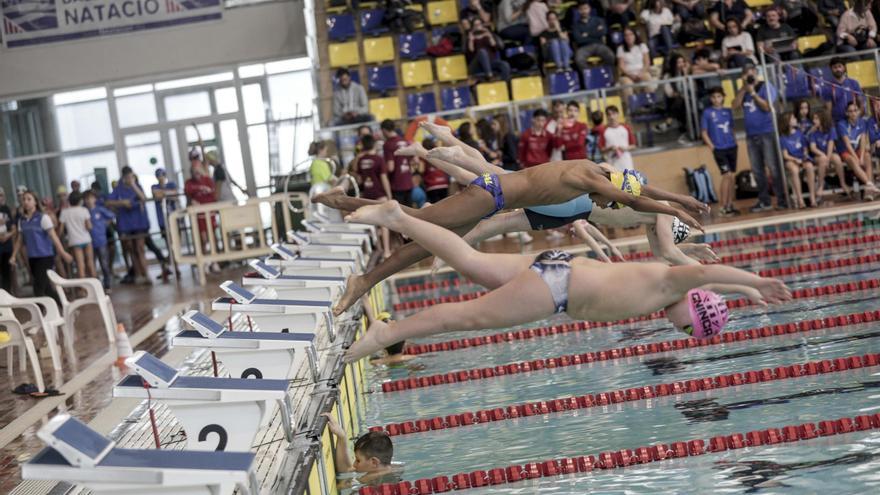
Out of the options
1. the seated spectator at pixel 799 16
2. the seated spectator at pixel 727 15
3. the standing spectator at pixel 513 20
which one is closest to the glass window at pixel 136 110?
the standing spectator at pixel 513 20

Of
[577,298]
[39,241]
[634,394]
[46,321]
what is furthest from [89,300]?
[577,298]

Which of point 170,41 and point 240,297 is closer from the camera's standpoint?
point 240,297

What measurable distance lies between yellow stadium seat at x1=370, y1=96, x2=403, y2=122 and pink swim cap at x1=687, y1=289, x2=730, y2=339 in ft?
43.2

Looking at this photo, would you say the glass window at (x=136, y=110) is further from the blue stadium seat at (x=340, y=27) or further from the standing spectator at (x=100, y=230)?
the standing spectator at (x=100, y=230)

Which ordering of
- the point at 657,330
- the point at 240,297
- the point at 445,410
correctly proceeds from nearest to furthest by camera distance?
the point at 240,297 < the point at 445,410 < the point at 657,330

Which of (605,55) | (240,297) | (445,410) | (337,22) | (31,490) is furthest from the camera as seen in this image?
(337,22)

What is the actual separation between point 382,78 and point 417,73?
1.91 ft

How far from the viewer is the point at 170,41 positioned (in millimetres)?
21031

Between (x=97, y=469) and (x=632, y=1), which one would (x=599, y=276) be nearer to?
(x=97, y=469)

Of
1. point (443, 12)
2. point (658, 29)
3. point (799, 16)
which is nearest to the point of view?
point (658, 29)

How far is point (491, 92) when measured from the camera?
17344mm

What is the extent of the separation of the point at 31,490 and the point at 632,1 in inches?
577

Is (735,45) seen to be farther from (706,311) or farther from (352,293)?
(706,311)

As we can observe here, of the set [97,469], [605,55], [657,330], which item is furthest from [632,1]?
[97,469]
